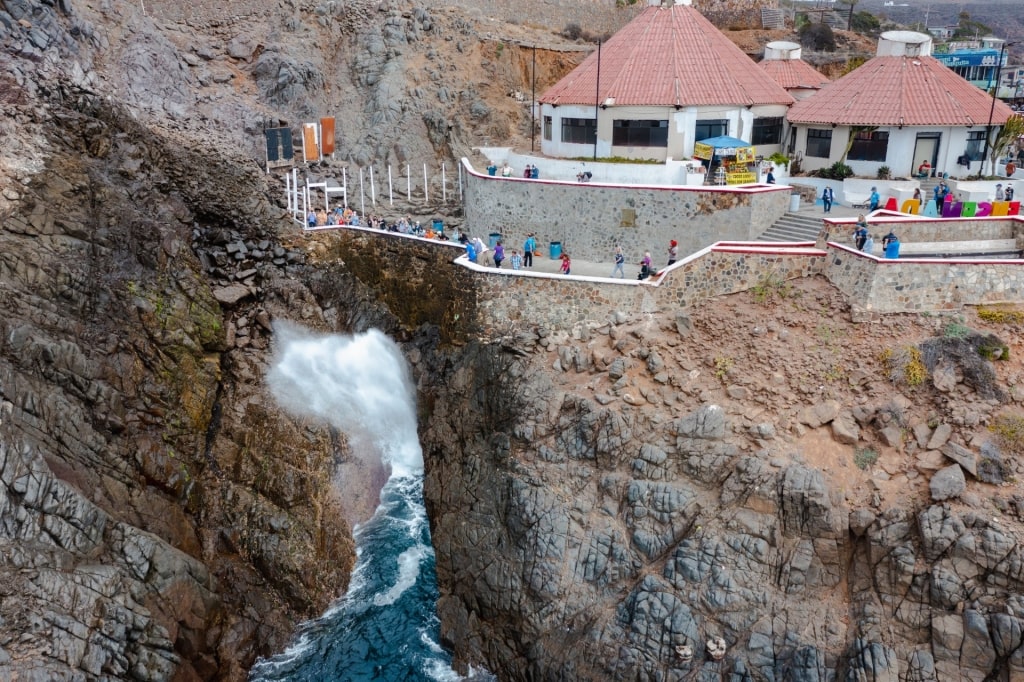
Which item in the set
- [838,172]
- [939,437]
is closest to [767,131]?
[838,172]

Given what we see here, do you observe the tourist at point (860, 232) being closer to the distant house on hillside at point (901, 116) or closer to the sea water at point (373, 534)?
the distant house on hillside at point (901, 116)

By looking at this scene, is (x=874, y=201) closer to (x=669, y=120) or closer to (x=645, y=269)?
(x=669, y=120)

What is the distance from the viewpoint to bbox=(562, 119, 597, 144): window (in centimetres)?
3469

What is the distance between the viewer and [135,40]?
34219mm

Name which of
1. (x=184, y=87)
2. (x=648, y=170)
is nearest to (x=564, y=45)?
(x=648, y=170)

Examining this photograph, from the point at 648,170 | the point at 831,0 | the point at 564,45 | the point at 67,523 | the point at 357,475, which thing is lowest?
the point at 357,475

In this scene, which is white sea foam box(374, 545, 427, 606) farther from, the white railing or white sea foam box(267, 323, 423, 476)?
the white railing

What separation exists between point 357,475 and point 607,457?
10.2 metres

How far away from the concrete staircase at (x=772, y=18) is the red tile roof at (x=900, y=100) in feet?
67.5

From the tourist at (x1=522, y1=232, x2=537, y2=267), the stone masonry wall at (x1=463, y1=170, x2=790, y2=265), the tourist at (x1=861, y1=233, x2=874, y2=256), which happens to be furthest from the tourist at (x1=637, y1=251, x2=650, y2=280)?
the tourist at (x1=861, y1=233, x2=874, y2=256)

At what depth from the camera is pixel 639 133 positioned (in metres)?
33.6

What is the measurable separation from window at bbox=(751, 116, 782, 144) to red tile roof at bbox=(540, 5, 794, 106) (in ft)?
3.16

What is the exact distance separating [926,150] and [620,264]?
1557 centimetres

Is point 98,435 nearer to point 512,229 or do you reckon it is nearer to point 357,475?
point 357,475
